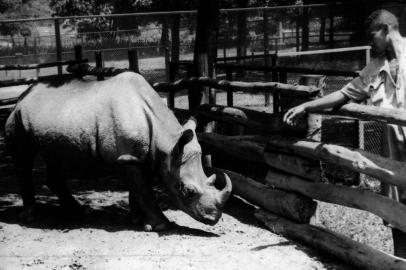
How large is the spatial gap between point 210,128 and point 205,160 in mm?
417

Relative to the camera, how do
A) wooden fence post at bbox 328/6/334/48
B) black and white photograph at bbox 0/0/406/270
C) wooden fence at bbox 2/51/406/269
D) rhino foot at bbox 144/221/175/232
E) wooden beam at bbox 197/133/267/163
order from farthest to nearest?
wooden fence post at bbox 328/6/334/48, wooden beam at bbox 197/133/267/163, rhino foot at bbox 144/221/175/232, black and white photograph at bbox 0/0/406/270, wooden fence at bbox 2/51/406/269

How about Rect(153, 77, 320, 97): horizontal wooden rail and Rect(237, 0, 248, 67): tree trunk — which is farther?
Rect(237, 0, 248, 67): tree trunk

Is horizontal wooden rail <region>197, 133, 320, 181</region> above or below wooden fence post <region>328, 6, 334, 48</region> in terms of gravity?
below

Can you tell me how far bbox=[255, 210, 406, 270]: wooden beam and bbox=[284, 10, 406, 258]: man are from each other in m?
0.22

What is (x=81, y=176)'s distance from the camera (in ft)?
31.5

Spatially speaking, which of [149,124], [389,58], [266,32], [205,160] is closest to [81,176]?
[205,160]

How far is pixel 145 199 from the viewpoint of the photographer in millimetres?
6922

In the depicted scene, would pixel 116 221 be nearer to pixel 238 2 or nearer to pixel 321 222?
pixel 321 222

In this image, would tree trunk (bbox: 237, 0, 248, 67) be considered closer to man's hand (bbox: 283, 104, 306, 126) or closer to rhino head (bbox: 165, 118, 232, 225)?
rhino head (bbox: 165, 118, 232, 225)

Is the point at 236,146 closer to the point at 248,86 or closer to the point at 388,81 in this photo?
the point at 248,86

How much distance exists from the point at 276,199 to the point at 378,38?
7.42ft

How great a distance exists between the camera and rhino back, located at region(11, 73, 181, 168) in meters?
6.86

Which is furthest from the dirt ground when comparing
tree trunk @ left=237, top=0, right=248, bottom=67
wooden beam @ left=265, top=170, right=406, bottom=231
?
tree trunk @ left=237, top=0, right=248, bottom=67

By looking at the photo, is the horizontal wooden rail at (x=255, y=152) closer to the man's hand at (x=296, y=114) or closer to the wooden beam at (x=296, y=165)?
the wooden beam at (x=296, y=165)
